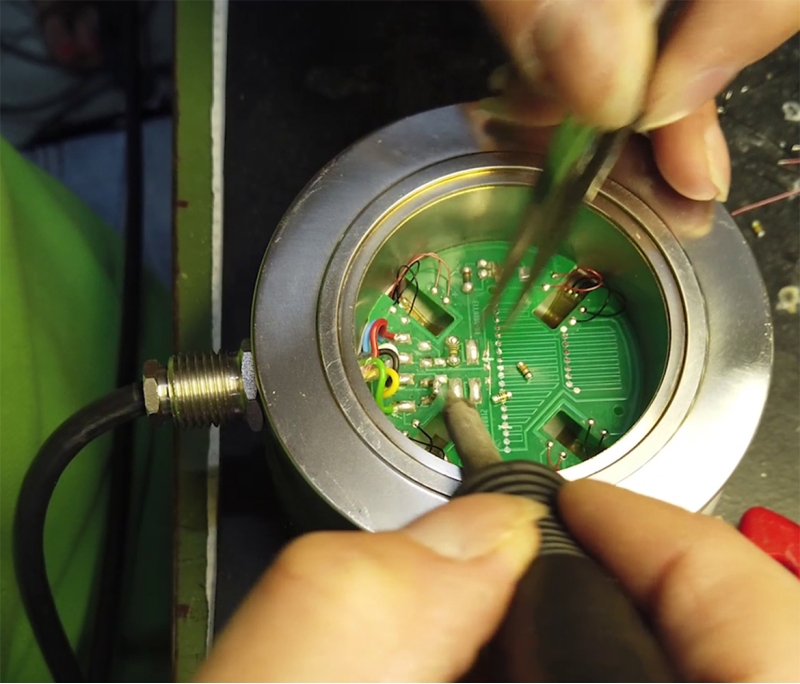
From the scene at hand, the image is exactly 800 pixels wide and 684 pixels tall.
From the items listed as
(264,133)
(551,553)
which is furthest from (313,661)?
(264,133)

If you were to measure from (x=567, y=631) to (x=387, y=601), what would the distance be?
0.30ft

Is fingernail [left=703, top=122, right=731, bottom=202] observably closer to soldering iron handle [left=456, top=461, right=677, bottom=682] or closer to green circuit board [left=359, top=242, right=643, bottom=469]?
green circuit board [left=359, top=242, right=643, bottom=469]

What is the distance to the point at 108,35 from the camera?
122 cm

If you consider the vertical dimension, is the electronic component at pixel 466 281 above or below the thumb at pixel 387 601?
above

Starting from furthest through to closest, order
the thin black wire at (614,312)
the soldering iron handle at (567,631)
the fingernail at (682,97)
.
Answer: the thin black wire at (614,312) → the fingernail at (682,97) → the soldering iron handle at (567,631)

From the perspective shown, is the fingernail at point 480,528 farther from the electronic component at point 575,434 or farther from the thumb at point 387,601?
the electronic component at point 575,434

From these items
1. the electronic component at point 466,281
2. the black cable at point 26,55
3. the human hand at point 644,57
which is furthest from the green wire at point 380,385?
the black cable at point 26,55

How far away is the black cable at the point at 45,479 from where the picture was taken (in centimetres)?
55

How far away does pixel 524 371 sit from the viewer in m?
0.64

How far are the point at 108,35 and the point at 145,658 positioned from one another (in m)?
0.92

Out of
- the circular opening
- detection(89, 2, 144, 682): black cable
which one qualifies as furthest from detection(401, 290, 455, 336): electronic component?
detection(89, 2, 144, 682): black cable

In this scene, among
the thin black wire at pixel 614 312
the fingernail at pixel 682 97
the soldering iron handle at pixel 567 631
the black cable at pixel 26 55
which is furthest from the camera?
the black cable at pixel 26 55

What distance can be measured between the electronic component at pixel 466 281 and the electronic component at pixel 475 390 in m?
0.08

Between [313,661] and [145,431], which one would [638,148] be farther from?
[145,431]
